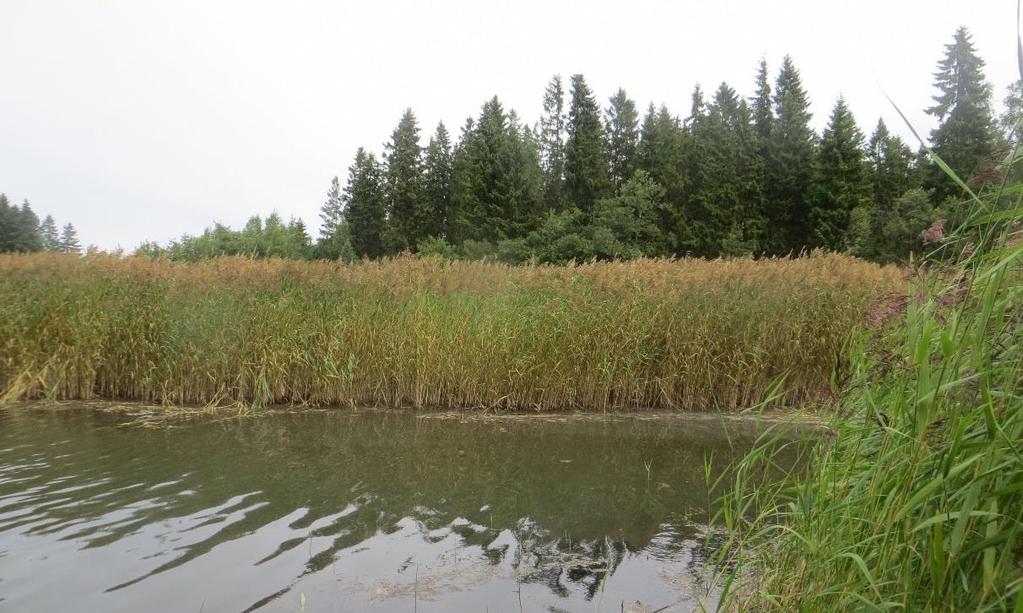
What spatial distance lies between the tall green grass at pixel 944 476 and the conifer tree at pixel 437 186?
5473 centimetres

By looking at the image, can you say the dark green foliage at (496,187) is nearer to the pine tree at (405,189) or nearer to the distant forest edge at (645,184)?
the distant forest edge at (645,184)

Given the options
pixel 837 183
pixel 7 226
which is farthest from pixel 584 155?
pixel 7 226

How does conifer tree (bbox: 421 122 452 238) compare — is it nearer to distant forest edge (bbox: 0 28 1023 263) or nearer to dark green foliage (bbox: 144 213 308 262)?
distant forest edge (bbox: 0 28 1023 263)

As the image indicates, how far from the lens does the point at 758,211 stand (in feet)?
151

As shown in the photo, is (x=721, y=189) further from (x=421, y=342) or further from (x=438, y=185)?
(x=421, y=342)

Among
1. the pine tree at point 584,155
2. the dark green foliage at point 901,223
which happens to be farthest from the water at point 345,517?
the pine tree at point 584,155

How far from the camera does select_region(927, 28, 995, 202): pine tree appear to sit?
30.1 m

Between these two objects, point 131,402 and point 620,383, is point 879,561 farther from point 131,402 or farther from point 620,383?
point 131,402

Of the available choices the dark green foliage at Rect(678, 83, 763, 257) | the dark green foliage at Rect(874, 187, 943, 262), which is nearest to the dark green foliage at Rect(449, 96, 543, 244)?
the dark green foliage at Rect(678, 83, 763, 257)

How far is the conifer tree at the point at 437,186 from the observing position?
56781mm

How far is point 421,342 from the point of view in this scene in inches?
325

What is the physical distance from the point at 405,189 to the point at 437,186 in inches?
149

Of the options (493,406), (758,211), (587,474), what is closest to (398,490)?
(587,474)

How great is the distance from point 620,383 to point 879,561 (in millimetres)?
6464
